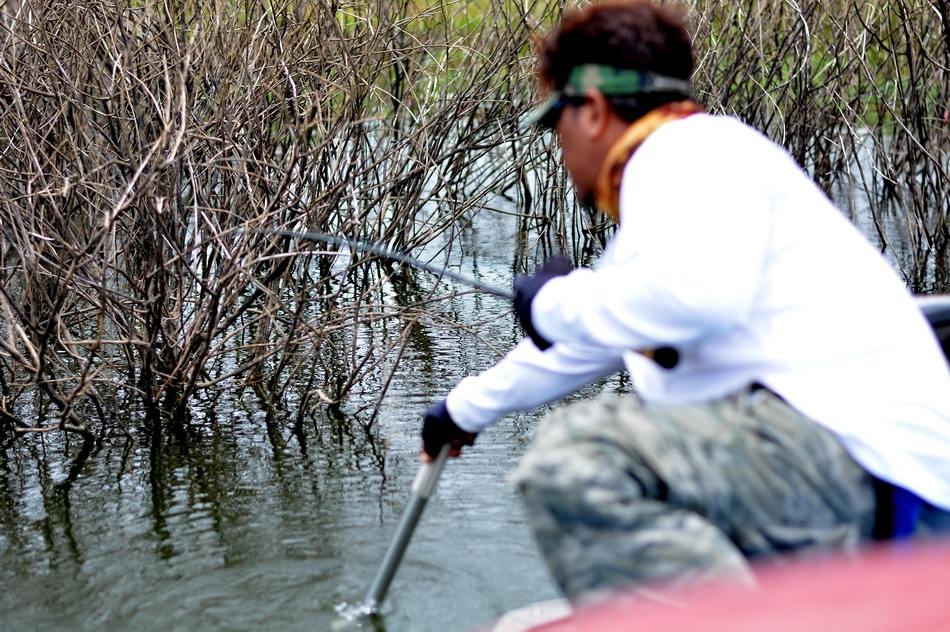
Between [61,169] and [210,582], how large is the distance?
2324 millimetres

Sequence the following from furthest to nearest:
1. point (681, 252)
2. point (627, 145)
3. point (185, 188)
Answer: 1. point (185, 188)
2. point (627, 145)
3. point (681, 252)

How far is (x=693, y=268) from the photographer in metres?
2.11

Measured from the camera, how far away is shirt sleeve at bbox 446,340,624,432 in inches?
106

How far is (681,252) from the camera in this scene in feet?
6.91

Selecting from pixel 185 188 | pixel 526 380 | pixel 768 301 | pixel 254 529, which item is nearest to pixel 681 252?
pixel 768 301

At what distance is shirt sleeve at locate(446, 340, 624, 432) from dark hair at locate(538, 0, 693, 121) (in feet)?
1.65

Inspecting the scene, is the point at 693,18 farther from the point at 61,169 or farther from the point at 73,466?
the point at 73,466

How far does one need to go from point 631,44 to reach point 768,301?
52 centimetres

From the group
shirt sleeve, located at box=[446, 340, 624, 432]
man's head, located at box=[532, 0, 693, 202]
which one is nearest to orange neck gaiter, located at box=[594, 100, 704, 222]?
man's head, located at box=[532, 0, 693, 202]

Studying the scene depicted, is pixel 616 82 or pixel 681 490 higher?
pixel 616 82

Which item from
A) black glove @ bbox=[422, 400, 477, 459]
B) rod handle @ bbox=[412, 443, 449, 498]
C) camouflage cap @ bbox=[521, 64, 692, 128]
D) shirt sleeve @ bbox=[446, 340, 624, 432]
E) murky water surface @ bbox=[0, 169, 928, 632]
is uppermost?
camouflage cap @ bbox=[521, 64, 692, 128]

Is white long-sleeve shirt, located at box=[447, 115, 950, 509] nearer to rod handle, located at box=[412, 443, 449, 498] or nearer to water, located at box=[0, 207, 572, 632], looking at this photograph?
rod handle, located at box=[412, 443, 449, 498]

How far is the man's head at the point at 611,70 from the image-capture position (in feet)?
7.84

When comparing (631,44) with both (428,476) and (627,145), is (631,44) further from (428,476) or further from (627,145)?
(428,476)
